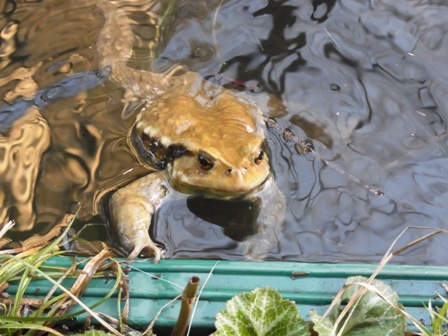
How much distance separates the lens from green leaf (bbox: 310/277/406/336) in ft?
6.35

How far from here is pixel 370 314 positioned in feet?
6.44

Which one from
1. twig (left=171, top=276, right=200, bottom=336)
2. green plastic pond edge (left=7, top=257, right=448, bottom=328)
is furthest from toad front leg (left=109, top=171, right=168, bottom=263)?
twig (left=171, top=276, right=200, bottom=336)

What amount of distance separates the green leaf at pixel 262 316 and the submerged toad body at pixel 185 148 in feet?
1.46

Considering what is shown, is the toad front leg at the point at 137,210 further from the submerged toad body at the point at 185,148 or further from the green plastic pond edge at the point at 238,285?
the green plastic pond edge at the point at 238,285

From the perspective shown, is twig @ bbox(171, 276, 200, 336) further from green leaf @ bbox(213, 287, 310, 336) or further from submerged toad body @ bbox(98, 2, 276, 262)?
submerged toad body @ bbox(98, 2, 276, 262)

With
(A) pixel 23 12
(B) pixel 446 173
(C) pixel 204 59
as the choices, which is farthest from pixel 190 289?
(A) pixel 23 12

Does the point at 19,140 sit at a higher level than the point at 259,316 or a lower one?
lower

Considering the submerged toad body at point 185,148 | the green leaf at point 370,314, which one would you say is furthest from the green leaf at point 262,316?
the submerged toad body at point 185,148

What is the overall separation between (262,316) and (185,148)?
1074mm

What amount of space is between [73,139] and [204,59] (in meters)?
0.91

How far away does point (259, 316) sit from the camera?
1.92 m

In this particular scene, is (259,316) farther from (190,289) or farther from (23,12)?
(23,12)

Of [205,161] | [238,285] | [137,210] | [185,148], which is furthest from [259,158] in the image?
[238,285]

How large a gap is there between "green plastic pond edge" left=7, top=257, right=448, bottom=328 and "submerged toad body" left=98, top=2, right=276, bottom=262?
15cm
